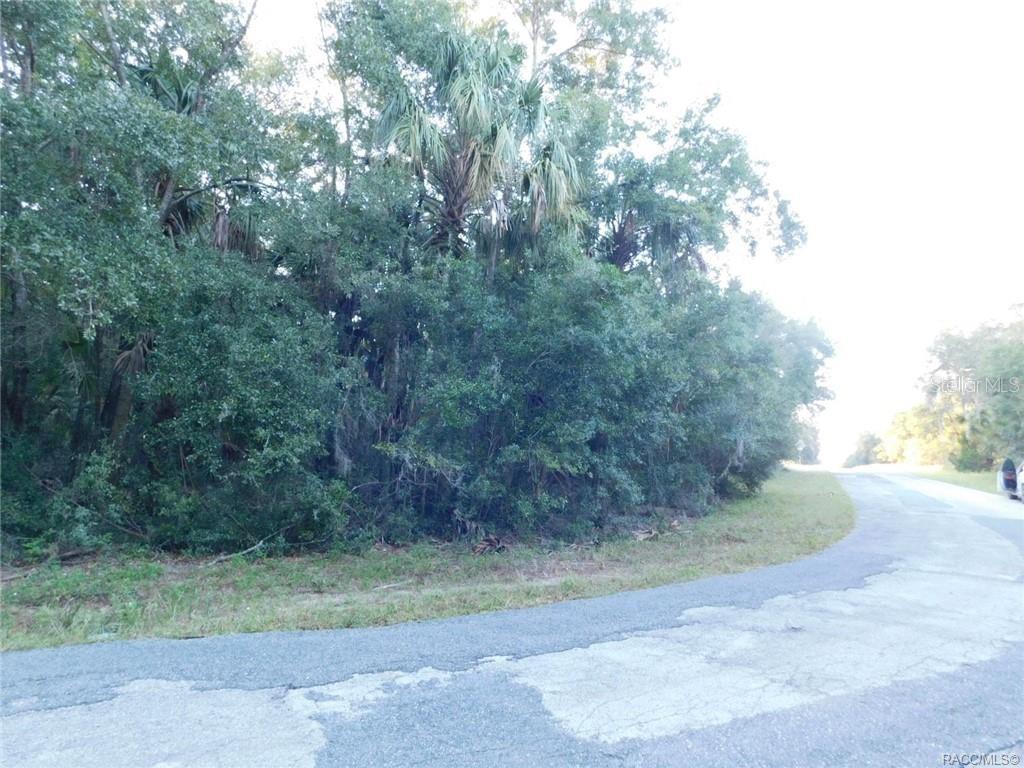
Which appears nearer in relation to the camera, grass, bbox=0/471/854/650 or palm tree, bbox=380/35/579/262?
grass, bbox=0/471/854/650

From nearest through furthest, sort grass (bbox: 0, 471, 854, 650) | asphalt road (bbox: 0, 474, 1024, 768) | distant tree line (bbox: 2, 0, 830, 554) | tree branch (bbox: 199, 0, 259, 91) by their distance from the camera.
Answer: asphalt road (bbox: 0, 474, 1024, 768), grass (bbox: 0, 471, 854, 650), distant tree line (bbox: 2, 0, 830, 554), tree branch (bbox: 199, 0, 259, 91)

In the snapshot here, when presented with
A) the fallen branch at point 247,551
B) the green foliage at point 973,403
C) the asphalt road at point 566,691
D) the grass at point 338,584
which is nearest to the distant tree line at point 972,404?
the green foliage at point 973,403

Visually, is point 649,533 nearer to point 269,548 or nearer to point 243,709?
point 269,548

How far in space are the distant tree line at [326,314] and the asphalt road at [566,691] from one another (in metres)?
4.38

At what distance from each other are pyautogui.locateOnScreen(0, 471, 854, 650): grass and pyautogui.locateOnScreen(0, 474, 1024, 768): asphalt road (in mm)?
639

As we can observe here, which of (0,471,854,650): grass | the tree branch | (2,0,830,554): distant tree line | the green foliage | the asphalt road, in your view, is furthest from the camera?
the green foliage

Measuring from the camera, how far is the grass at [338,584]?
700 centimetres

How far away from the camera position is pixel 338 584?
912 cm

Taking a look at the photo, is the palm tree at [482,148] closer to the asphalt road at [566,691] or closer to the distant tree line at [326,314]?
the distant tree line at [326,314]

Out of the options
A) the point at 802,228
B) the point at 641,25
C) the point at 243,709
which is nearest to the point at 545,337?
the point at 243,709

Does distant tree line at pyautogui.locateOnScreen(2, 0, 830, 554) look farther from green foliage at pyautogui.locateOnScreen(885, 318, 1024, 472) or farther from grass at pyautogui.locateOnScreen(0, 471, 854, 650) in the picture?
green foliage at pyautogui.locateOnScreen(885, 318, 1024, 472)

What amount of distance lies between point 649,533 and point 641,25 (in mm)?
11202

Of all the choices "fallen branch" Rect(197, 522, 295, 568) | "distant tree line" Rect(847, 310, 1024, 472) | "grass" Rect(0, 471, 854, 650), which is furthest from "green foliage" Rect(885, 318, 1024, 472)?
"fallen branch" Rect(197, 522, 295, 568)

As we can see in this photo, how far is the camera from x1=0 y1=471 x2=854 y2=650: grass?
700cm
